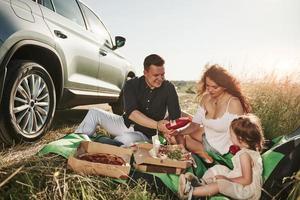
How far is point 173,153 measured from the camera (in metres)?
3.79

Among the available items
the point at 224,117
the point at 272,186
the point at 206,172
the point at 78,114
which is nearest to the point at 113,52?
the point at 78,114

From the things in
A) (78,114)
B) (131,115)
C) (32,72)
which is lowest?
(78,114)

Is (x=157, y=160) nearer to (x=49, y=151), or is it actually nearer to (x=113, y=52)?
(x=49, y=151)

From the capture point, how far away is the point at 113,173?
10.9 feet

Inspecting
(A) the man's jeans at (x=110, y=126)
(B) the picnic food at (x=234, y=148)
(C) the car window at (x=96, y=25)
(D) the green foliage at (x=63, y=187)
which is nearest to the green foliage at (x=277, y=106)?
(A) the man's jeans at (x=110, y=126)

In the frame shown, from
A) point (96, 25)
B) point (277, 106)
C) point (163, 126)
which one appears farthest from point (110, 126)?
point (277, 106)

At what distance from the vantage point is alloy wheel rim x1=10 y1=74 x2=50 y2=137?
4.36 meters

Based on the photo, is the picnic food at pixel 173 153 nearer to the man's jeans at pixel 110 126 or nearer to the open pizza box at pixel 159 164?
the open pizza box at pixel 159 164

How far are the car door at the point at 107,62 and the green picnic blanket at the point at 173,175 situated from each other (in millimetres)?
2065

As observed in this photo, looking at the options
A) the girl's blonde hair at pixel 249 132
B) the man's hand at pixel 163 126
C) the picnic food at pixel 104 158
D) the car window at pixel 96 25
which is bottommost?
the picnic food at pixel 104 158

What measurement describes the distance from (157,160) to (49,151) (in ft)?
2.88

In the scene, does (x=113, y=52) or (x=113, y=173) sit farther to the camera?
(x=113, y=52)

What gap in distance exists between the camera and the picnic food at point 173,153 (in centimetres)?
375

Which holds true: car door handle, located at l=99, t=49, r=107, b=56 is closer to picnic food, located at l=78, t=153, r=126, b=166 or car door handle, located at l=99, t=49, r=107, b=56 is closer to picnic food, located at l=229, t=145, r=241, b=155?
picnic food, located at l=78, t=153, r=126, b=166
